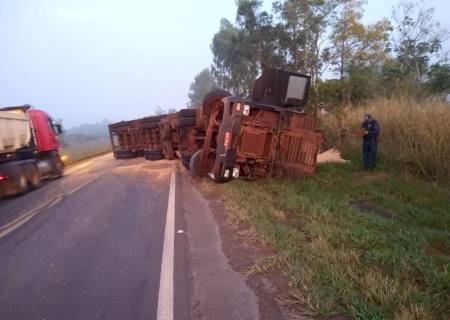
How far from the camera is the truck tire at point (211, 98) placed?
11234mm

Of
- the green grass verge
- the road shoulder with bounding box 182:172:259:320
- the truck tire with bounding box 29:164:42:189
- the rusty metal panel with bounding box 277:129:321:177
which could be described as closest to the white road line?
the road shoulder with bounding box 182:172:259:320

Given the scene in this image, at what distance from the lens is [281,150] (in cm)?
970

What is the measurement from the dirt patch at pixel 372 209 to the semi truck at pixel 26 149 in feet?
31.5

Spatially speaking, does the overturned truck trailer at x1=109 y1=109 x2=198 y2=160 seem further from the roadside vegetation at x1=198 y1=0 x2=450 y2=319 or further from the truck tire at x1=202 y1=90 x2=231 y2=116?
the roadside vegetation at x1=198 y1=0 x2=450 y2=319

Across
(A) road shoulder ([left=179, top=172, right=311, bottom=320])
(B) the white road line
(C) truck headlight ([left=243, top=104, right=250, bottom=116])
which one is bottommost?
(B) the white road line

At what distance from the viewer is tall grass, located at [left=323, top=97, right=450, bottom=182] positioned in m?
9.27

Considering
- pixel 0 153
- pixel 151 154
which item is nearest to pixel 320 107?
pixel 151 154

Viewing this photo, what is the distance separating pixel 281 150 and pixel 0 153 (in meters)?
8.23

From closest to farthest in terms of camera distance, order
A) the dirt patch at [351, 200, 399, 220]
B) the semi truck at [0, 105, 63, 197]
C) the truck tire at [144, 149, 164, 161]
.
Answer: the dirt patch at [351, 200, 399, 220] → the semi truck at [0, 105, 63, 197] → the truck tire at [144, 149, 164, 161]

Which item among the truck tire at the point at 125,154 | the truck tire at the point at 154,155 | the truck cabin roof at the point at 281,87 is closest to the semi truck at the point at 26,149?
the truck tire at the point at 154,155

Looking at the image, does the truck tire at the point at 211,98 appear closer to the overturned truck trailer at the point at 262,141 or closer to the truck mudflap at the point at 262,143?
the overturned truck trailer at the point at 262,141

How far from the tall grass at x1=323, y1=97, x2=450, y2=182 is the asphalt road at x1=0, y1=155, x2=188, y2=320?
6.31 metres

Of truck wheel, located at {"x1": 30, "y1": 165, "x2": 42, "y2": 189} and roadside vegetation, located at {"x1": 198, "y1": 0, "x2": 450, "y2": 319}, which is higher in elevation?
roadside vegetation, located at {"x1": 198, "y1": 0, "x2": 450, "y2": 319}

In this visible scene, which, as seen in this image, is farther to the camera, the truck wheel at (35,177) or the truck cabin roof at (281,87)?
the truck wheel at (35,177)
